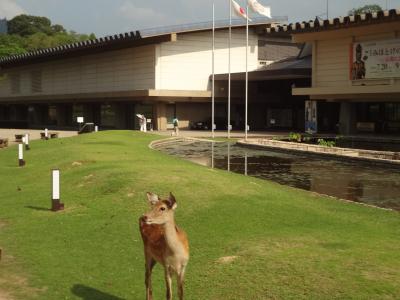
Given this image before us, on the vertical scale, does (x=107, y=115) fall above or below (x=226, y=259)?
above

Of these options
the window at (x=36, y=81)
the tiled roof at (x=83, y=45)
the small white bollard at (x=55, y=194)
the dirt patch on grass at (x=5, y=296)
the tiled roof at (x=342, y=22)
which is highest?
the tiled roof at (x=83, y=45)

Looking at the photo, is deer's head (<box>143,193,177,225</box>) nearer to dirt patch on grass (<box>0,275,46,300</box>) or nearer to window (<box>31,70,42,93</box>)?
dirt patch on grass (<box>0,275,46,300</box>)

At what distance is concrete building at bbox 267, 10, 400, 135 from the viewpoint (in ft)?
131

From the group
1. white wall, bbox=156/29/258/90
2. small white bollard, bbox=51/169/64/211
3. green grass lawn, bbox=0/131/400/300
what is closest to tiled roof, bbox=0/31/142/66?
white wall, bbox=156/29/258/90

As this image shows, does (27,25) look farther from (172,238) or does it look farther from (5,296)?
(172,238)

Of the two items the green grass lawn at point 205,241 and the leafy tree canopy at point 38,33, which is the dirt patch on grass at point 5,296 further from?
the leafy tree canopy at point 38,33

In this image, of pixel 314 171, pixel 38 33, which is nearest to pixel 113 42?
pixel 314 171

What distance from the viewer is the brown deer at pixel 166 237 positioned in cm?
550

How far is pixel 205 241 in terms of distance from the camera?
30.7 ft

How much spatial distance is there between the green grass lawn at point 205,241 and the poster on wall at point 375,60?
2778 cm

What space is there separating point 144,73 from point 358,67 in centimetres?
2206

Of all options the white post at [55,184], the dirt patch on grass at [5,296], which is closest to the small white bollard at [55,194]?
the white post at [55,184]

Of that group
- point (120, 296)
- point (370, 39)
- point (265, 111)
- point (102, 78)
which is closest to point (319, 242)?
point (120, 296)

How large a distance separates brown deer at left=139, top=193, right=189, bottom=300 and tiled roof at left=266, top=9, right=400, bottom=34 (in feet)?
115
